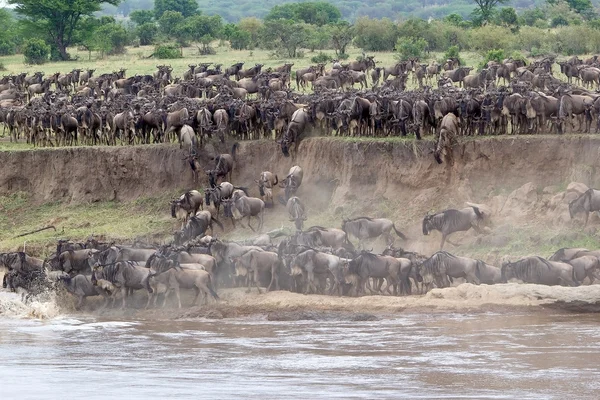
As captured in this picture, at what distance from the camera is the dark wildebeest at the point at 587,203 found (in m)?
22.4

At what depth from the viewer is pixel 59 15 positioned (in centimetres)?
5662

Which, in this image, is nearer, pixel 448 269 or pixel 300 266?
pixel 448 269

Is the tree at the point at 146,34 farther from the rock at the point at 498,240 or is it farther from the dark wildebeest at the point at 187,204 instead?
the rock at the point at 498,240

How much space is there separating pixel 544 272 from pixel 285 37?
34.1 metres

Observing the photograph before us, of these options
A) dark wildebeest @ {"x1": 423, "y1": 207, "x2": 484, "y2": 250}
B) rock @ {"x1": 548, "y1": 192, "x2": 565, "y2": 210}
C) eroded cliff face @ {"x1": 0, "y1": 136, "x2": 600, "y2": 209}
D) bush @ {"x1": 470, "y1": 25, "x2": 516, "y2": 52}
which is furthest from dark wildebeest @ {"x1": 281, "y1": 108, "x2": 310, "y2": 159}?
bush @ {"x1": 470, "y1": 25, "x2": 516, "y2": 52}

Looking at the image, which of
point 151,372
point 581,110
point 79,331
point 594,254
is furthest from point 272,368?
point 581,110

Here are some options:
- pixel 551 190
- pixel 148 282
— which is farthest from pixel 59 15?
pixel 148 282

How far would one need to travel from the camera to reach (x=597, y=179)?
24.0 m

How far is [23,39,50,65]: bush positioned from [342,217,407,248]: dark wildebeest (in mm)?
32103

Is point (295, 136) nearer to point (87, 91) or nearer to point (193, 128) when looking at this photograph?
point (193, 128)

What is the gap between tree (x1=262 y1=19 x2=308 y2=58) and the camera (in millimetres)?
51656

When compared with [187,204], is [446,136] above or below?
above

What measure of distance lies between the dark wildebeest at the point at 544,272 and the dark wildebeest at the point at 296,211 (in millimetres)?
5844

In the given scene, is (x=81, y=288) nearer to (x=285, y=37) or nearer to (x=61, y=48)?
(x=285, y=37)
